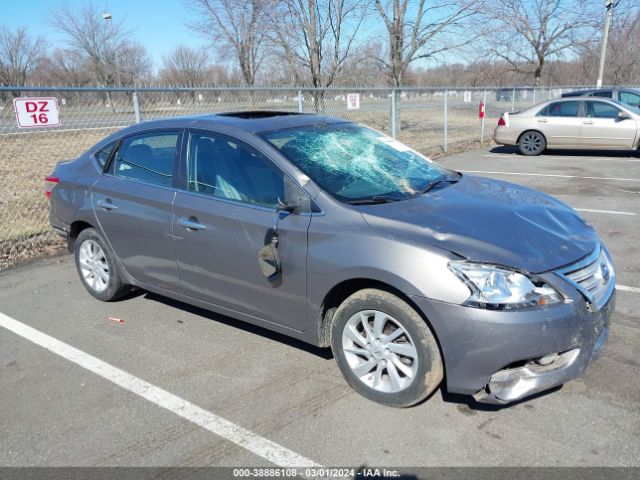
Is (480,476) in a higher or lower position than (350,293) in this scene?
lower

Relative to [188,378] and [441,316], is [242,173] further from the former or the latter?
[441,316]

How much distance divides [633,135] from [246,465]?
12977 mm

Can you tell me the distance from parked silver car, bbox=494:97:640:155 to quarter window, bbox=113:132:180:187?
11.6 metres

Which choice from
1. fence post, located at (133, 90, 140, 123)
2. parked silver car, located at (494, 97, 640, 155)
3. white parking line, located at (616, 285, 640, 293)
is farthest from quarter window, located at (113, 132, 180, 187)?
parked silver car, located at (494, 97, 640, 155)

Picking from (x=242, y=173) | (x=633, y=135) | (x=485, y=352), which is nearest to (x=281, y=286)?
(x=242, y=173)

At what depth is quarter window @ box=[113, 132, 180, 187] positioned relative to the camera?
401cm

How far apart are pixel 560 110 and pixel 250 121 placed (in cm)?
1155

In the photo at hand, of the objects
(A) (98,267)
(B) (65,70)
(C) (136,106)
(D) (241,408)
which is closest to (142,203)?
(A) (98,267)

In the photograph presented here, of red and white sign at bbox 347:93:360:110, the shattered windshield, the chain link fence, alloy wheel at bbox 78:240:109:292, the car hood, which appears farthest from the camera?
red and white sign at bbox 347:93:360:110

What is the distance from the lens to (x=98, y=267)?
473 cm

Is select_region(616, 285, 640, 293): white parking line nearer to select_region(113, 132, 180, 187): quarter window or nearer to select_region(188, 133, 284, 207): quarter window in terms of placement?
select_region(188, 133, 284, 207): quarter window

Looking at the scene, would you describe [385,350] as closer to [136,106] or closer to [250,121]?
[250,121]

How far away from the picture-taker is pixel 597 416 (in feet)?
9.30

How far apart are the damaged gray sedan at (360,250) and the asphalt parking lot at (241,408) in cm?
24
